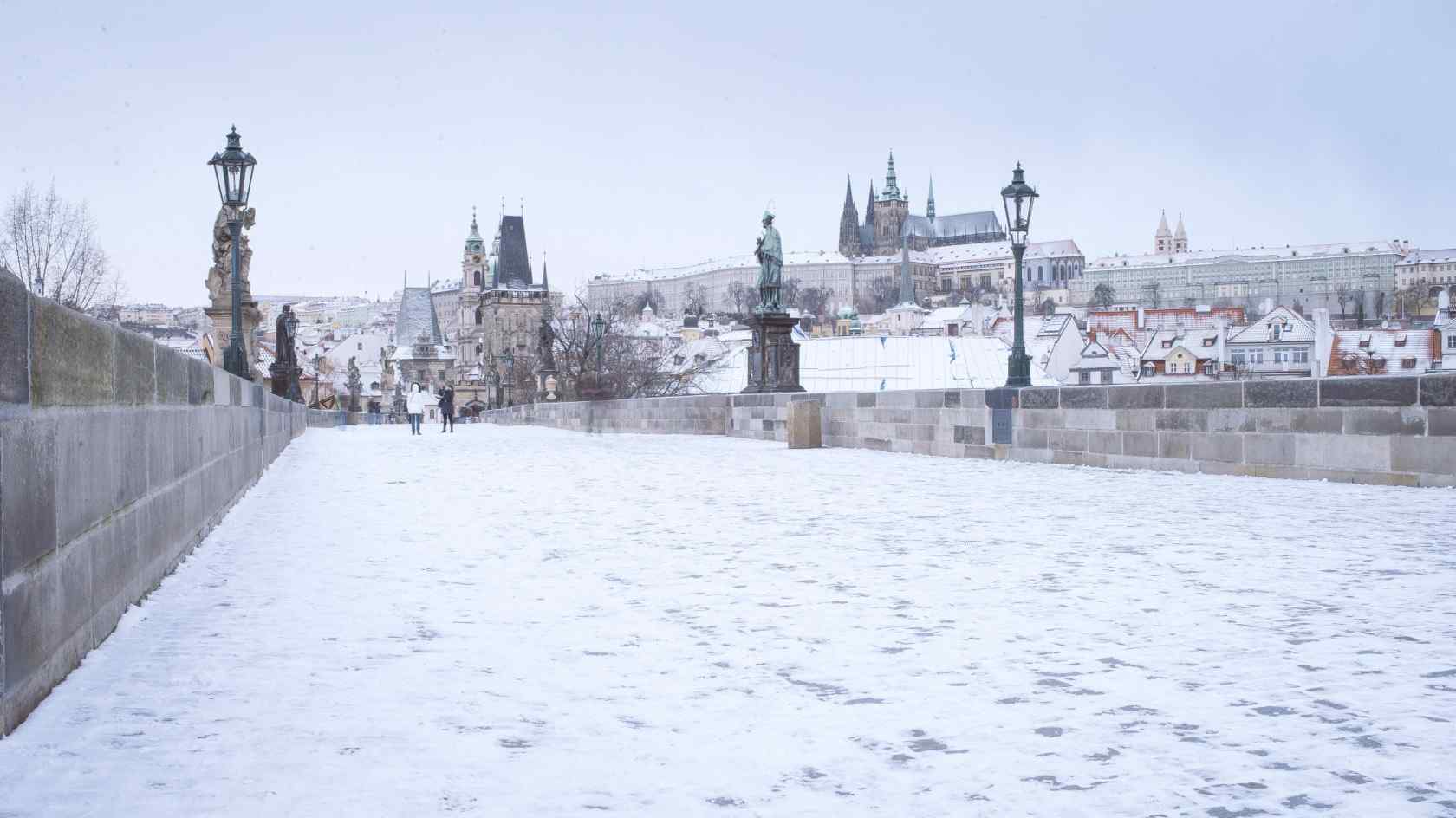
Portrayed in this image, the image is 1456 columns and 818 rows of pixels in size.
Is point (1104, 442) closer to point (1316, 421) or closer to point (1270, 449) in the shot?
point (1270, 449)

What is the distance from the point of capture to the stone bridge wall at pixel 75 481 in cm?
313

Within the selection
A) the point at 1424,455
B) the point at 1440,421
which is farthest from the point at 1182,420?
the point at 1440,421

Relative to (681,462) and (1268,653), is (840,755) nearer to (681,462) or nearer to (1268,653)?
(1268,653)

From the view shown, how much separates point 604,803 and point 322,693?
1.35 m

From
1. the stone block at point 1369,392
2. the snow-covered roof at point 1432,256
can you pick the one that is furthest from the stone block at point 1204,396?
the snow-covered roof at point 1432,256

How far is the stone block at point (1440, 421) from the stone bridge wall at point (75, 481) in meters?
8.69

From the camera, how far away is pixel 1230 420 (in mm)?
11328

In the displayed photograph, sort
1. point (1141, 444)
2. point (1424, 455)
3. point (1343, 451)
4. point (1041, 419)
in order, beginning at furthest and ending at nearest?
1. point (1041, 419)
2. point (1141, 444)
3. point (1343, 451)
4. point (1424, 455)

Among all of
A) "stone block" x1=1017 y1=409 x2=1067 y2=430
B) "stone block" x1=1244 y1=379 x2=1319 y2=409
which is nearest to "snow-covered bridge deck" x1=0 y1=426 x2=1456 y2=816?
"stone block" x1=1244 y1=379 x2=1319 y2=409

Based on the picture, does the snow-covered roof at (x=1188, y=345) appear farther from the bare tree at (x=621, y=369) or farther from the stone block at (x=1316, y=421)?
the stone block at (x=1316, y=421)

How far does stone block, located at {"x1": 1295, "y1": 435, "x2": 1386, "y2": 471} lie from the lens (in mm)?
9945

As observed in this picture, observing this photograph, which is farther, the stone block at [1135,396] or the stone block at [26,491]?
the stone block at [1135,396]

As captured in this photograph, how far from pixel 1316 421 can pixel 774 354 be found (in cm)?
1492

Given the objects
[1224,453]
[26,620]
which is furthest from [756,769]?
[1224,453]
